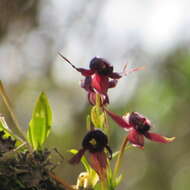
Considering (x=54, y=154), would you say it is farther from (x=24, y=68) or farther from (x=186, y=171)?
(x=186, y=171)

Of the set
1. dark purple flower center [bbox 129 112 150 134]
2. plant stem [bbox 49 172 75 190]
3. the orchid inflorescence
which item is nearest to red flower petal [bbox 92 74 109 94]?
the orchid inflorescence

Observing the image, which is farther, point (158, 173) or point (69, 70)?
point (158, 173)

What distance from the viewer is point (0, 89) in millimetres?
1637

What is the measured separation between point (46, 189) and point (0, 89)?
311mm

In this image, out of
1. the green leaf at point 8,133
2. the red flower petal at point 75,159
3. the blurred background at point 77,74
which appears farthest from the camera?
the blurred background at point 77,74

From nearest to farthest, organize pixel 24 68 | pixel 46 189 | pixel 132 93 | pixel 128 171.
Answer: pixel 46 189 < pixel 24 68 < pixel 132 93 < pixel 128 171

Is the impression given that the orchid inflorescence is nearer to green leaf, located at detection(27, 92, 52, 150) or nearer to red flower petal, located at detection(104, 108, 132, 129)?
red flower petal, located at detection(104, 108, 132, 129)

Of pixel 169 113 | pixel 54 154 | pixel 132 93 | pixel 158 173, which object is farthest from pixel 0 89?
→ pixel 158 173

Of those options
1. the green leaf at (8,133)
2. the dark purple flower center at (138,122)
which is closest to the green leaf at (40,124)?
the green leaf at (8,133)

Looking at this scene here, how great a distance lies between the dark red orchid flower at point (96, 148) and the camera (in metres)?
1.53

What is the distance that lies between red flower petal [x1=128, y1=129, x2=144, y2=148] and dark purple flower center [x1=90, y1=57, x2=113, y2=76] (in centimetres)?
18

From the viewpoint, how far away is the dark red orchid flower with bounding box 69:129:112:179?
153 centimetres

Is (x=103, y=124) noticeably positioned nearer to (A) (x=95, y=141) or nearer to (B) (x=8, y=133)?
(A) (x=95, y=141)

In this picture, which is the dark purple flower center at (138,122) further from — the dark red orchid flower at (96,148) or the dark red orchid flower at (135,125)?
the dark red orchid flower at (96,148)
